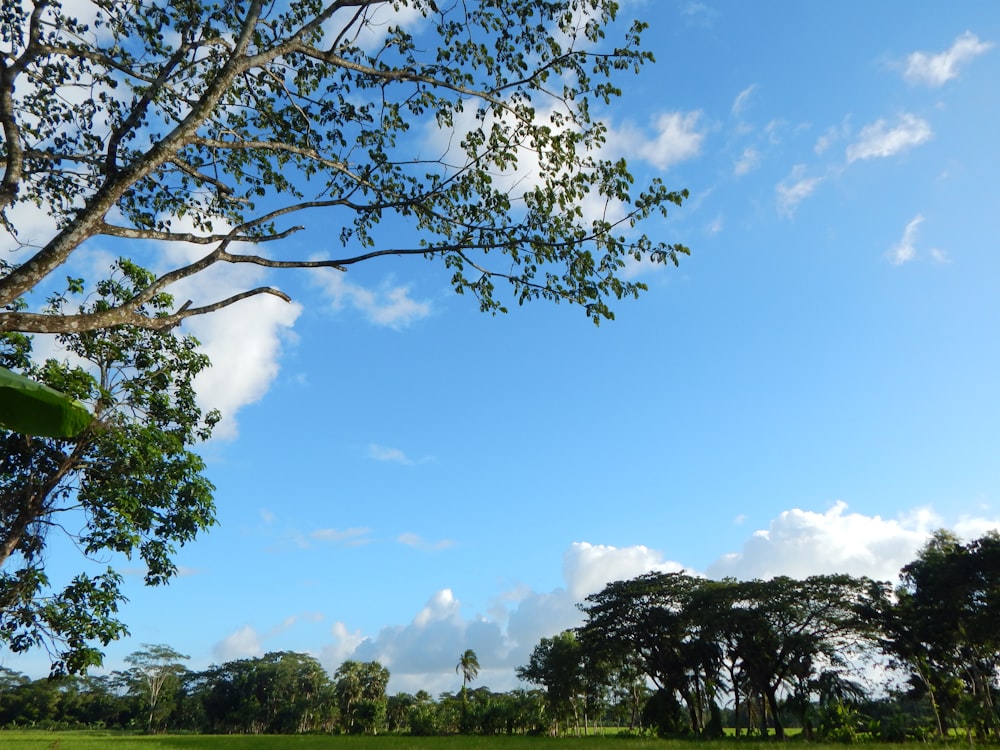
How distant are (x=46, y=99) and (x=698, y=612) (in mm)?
33868

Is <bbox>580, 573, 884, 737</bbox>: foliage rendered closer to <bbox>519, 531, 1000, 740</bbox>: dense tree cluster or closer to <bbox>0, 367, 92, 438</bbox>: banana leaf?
<bbox>519, 531, 1000, 740</bbox>: dense tree cluster

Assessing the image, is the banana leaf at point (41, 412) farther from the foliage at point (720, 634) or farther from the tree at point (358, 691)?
the tree at point (358, 691)

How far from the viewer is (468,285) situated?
26.3 feet

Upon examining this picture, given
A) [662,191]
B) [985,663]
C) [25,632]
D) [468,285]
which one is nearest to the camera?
[662,191]

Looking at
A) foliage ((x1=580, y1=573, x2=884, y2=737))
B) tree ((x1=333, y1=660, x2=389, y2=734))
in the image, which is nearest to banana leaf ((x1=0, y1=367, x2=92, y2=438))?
foliage ((x1=580, y1=573, x2=884, y2=737))

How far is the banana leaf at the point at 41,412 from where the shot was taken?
60.4 inches

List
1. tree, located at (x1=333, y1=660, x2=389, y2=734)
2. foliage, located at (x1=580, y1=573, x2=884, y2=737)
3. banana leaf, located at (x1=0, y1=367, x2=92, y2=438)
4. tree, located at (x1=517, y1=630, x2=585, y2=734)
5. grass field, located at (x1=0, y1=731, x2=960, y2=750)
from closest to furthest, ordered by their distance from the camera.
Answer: banana leaf, located at (x1=0, y1=367, x2=92, y2=438)
grass field, located at (x1=0, y1=731, x2=960, y2=750)
foliage, located at (x1=580, y1=573, x2=884, y2=737)
tree, located at (x1=517, y1=630, x2=585, y2=734)
tree, located at (x1=333, y1=660, x2=389, y2=734)

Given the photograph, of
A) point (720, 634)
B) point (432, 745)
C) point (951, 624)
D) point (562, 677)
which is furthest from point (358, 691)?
point (951, 624)

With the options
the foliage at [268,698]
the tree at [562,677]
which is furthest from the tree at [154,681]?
the tree at [562,677]

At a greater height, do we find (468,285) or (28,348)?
(28,348)

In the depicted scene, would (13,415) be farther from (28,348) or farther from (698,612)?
(698,612)

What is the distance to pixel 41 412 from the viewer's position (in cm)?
165

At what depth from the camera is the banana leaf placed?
60.4 inches

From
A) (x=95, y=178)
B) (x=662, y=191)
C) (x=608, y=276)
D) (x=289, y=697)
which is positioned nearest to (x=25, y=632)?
(x=95, y=178)
